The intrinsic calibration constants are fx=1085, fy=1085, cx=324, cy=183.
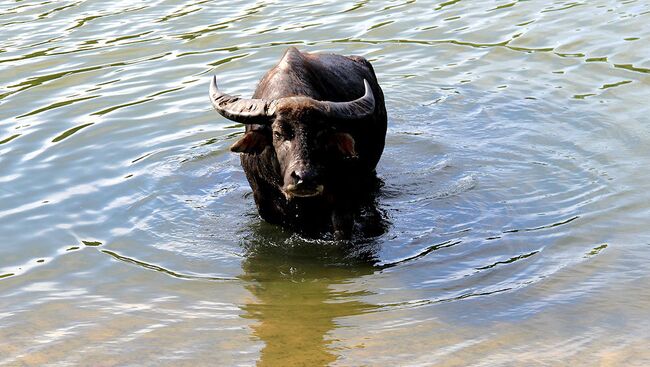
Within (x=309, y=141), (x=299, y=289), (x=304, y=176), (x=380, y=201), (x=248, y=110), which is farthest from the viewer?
(x=380, y=201)

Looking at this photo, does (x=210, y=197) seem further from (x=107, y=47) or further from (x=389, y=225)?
(x=107, y=47)

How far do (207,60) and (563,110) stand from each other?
14.3 feet

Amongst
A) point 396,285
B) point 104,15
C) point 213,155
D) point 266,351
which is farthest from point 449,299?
point 104,15

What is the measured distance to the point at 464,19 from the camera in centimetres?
1372

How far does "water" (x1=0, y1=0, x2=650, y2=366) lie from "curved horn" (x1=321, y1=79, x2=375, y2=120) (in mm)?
993

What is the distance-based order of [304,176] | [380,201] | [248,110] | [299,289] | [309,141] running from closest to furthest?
[304,176]
[299,289]
[309,141]
[248,110]
[380,201]

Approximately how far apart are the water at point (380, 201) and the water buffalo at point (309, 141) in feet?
0.81

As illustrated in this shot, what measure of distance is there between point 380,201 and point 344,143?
1.30m

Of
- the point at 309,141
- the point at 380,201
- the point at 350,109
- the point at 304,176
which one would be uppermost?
the point at 350,109

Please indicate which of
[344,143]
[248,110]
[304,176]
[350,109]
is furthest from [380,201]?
[304,176]

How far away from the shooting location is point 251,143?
25.2ft

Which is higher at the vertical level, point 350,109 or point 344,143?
point 350,109

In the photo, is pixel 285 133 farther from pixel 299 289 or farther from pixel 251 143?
pixel 299 289

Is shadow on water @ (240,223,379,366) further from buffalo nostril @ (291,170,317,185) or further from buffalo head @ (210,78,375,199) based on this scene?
buffalo nostril @ (291,170,317,185)
